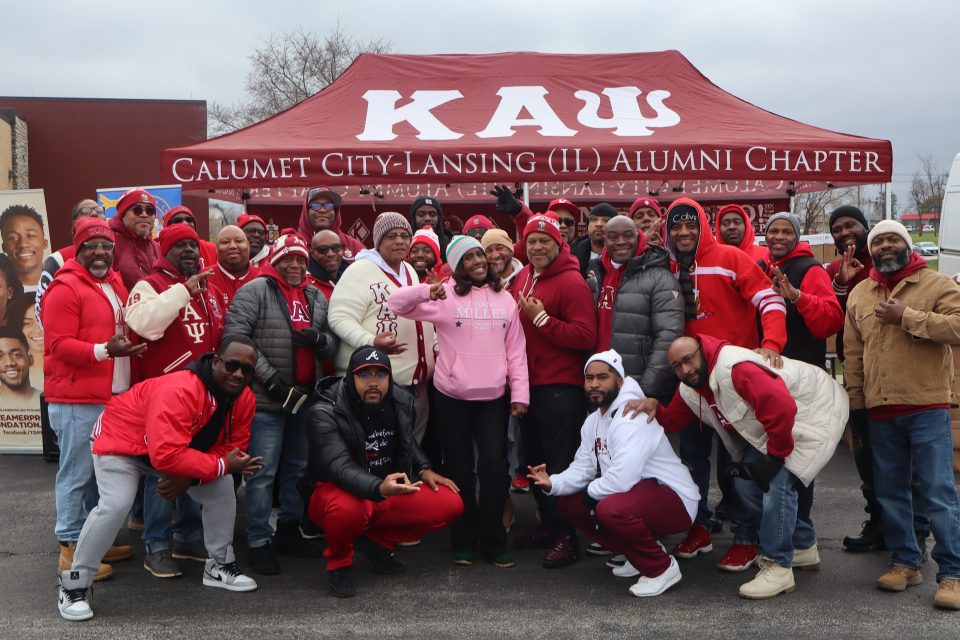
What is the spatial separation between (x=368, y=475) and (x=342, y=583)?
1.84ft

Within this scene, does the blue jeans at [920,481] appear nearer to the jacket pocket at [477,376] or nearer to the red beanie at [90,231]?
the jacket pocket at [477,376]

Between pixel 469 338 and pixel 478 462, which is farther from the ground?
pixel 469 338

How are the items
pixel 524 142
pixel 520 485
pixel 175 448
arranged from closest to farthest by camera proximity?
1. pixel 175 448
2. pixel 520 485
3. pixel 524 142

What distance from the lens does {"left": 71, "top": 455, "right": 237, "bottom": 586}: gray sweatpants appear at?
388 centimetres

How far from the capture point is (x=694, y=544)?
15.4 feet

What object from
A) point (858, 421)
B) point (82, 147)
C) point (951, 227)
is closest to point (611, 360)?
point (858, 421)

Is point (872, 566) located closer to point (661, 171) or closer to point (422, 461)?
point (422, 461)

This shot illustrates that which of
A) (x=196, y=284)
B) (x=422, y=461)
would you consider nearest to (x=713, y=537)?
(x=422, y=461)

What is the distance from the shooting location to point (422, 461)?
4.62 meters

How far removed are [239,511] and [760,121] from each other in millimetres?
6333

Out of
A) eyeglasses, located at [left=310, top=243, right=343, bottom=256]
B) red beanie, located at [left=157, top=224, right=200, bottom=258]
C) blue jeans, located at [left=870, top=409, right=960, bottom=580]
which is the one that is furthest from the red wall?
blue jeans, located at [left=870, top=409, right=960, bottom=580]

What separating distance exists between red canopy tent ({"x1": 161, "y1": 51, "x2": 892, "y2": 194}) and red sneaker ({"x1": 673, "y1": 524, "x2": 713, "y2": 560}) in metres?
3.81

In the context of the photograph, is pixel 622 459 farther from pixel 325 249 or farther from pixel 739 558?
pixel 325 249

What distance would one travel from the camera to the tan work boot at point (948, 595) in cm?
387
